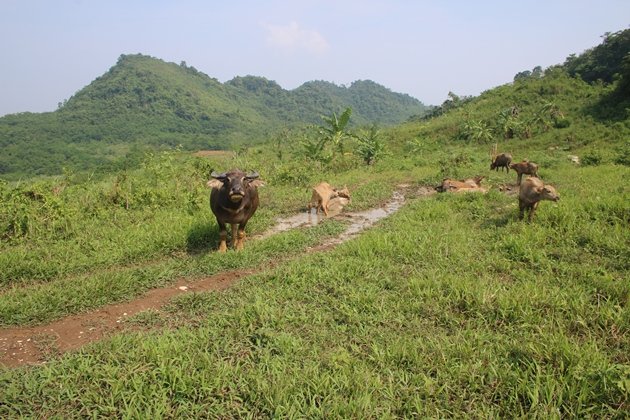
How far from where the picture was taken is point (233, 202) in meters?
6.50

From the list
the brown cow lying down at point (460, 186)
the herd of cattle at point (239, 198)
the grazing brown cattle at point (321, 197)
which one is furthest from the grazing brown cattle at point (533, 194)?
the grazing brown cattle at point (321, 197)

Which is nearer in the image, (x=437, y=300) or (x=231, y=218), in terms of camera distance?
(x=437, y=300)

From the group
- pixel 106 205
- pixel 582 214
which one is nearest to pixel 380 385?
pixel 582 214

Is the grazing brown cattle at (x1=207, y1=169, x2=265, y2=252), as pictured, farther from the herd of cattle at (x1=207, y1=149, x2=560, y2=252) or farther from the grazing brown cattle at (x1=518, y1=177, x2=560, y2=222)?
→ the grazing brown cattle at (x1=518, y1=177, x2=560, y2=222)

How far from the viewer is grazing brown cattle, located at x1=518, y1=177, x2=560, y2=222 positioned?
6630 millimetres

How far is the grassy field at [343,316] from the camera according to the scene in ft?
9.79

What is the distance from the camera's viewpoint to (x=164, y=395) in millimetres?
3023

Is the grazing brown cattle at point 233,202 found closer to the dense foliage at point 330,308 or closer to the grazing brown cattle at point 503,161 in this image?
the dense foliage at point 330,308

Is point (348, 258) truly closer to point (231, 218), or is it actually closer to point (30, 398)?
point (231, 218)

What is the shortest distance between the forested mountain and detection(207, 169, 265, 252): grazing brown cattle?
3828cm

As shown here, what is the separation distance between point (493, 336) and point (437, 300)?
79 cm

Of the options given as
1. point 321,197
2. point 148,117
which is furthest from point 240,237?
point 148,117

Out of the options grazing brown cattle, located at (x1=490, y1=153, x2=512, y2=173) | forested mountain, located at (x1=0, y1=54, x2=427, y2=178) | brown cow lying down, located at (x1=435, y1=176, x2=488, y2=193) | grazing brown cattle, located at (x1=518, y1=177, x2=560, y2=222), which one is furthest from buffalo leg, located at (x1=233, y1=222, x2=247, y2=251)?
forested mountain, located at (x1=0, y1=54, x2=427, y2=178)

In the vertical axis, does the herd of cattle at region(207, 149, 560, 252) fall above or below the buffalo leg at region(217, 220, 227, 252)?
above
